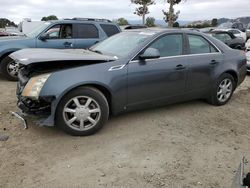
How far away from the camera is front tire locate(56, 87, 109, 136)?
15.0 ft

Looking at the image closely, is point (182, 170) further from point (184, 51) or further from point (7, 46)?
point (7, 46)

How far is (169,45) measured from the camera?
18.7 ft

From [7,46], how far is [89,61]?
4.47 meters

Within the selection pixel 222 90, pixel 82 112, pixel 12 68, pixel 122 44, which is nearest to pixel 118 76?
pixel 82 112

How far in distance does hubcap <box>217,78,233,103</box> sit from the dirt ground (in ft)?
2.32

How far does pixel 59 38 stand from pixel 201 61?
4676 mm

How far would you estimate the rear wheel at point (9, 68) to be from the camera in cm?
842

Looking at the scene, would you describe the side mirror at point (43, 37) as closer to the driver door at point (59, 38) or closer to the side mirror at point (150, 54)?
the driver door at point (59, 38)

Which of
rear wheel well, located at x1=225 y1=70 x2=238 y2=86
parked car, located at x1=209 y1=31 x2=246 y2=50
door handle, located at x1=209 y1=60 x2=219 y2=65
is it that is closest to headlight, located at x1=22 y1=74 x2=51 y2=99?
door handle, located at x1=209 y1=60 x2=219 y2=65

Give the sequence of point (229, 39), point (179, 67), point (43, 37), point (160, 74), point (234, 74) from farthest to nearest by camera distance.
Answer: point (229, 39)
point (43, 37)
point (234, 74)
point (179, 67)
point (160, 74)

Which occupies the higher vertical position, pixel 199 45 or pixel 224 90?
pixel 199 45

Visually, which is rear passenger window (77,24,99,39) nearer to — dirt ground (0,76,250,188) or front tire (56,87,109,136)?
dirt ground (0,76,250,188)

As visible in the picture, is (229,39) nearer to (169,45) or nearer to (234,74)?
(234,74)

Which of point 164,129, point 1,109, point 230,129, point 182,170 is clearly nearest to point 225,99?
point 230,129
